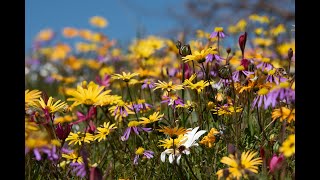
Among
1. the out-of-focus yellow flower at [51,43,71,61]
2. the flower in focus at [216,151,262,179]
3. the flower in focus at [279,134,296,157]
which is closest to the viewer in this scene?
the flower in focus at [279,134,296,157]

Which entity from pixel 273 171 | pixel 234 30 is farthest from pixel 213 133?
pixel 234 30

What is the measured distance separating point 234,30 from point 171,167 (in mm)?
2162

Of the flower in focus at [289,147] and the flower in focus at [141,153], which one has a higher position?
the flower in focus at [289,147]

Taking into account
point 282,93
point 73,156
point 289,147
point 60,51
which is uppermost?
point 60,51

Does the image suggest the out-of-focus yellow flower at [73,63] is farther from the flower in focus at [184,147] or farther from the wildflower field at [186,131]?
the flower in focus at [184,147]

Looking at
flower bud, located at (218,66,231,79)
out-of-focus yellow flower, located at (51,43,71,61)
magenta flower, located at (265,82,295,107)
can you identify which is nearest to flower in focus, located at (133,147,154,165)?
flower bud, located at (218,66,231,79)

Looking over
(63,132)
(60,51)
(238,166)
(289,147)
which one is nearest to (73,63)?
(60,51)

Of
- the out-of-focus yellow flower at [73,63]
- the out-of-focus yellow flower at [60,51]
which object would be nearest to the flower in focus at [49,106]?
the out-of-focus yellow flower at [73,63]

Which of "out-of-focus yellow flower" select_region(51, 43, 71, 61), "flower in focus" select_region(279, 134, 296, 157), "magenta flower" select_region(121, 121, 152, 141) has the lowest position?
"magenta flower" select_region(121, 121, 152, 141)

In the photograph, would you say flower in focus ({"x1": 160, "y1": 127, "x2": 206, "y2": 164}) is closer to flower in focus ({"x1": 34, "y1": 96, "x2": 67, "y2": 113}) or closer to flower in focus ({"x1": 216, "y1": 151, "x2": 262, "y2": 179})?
flower in focus ({"x1": 216, "y1": 151, "x2": 262, "y2": 179})

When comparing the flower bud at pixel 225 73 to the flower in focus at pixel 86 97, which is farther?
the flower bud at pixel 225 73

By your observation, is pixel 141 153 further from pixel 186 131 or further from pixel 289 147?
pixel 289 147

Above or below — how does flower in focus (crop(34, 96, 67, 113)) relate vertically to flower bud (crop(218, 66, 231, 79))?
below
